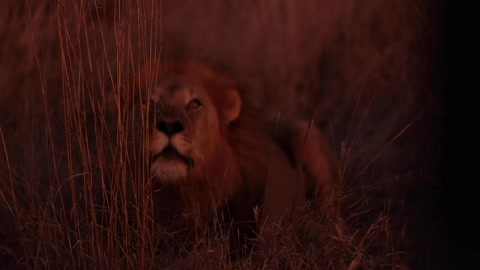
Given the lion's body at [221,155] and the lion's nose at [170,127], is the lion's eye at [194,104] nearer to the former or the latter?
the lion's body at [221,155]

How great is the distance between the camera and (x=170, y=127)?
357cm

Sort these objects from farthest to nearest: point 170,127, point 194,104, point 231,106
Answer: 1. point 231,106
2. point 194,104
3. point 170,127

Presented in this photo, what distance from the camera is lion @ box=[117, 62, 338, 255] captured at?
11.8 feet

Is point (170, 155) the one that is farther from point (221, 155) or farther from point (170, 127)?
point (221, 155)

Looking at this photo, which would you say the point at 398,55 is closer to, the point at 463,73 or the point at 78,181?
the point at 463,73

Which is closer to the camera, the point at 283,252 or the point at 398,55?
the point at 283,252

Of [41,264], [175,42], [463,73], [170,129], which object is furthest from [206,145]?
[463,73]

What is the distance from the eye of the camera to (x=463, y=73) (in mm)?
3916

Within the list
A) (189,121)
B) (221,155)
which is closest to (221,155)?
(221,155)

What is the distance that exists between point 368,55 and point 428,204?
58cm

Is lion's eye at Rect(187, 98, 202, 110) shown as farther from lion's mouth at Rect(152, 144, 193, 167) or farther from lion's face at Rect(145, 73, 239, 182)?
lion's mouth at Rect(152, 144, 193, 167)

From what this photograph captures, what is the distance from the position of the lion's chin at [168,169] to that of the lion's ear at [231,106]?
0.89ft

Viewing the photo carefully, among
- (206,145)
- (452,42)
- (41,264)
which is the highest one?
(452,42)

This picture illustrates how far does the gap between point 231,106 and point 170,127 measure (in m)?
0.31
